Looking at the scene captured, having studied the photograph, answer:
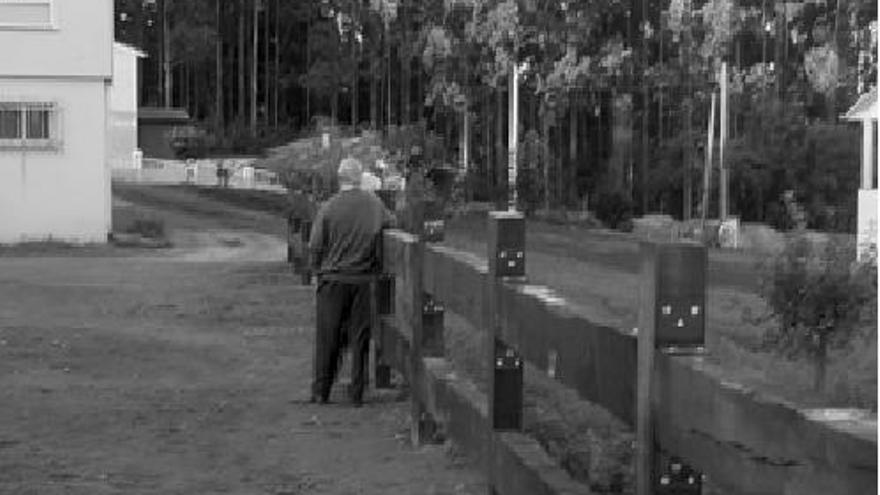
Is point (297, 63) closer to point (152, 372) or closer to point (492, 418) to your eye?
point (152, 372)

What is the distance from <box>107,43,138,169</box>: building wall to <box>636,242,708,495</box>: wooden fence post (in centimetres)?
6930

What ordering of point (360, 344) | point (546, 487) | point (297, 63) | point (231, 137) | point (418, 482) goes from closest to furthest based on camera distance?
point (546, 487) → point (418, 482) → point (360, 344) → point (231, 137) → point (297, 63)

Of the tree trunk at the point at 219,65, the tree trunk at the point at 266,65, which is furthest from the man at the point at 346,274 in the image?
the tree trunk at the point at 266,65

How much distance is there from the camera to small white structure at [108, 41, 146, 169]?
2901 inches

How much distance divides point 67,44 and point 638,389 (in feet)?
97.1

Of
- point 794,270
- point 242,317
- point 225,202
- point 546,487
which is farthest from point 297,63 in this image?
point 546,487

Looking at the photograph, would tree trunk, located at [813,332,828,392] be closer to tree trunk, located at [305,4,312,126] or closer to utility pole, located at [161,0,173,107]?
tree trunk, located at [305,4,312,126]

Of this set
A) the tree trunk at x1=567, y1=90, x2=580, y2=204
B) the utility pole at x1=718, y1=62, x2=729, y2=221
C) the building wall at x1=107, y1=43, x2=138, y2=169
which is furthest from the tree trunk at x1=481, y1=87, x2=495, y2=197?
Answer: the building wall at x1=107, y1=43, x2=138, y2=169

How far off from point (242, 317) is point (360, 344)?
22.1ft

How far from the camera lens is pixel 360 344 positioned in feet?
38.3

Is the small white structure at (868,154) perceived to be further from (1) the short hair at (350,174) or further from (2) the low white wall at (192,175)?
(2) the low white wall at (192,175)

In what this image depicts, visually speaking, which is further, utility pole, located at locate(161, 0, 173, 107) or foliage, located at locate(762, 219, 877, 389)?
utility pole, located at locate(161, 0, 173, 107)

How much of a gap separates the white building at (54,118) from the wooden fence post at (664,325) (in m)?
29.5

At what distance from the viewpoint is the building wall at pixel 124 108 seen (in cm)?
7362
